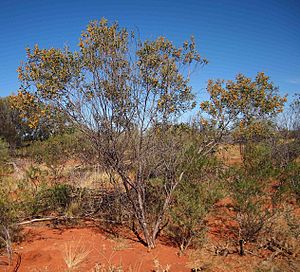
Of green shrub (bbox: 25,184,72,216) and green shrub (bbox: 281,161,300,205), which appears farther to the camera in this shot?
green shrub (bbox: 25,184,72,216)

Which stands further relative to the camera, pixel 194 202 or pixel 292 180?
pixel 292 180

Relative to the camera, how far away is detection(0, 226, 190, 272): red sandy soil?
18.5ft

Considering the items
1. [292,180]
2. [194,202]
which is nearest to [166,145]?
[194,202]

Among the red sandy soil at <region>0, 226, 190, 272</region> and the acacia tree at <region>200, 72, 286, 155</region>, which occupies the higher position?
the acacia tree at <region>200, 72, 286, 155</region>

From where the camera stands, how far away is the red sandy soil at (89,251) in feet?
18.5

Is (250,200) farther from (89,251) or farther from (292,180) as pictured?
(89,251)

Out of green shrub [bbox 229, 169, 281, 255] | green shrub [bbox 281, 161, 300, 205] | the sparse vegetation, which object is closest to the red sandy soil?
the sparse vegetation

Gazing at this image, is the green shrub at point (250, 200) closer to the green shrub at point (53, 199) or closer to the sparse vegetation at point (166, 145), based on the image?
the sparse vegetation at point (166, 145)

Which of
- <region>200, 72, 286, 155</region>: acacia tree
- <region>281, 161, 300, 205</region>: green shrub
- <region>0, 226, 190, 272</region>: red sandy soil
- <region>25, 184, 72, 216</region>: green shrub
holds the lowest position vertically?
<region>0, 226, 190, 272</region>: red sandy soil

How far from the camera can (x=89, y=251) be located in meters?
6.25

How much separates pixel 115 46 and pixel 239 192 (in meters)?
4.56

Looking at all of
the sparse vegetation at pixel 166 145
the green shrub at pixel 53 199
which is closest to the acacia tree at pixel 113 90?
the sparse vegetation at pixel 166 145

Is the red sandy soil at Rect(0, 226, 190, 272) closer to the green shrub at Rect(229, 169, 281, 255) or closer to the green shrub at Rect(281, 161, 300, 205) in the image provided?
the green shrub at Rect(229, 169, 281, 255)

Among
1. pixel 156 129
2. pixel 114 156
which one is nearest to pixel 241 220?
pixel 156 129
